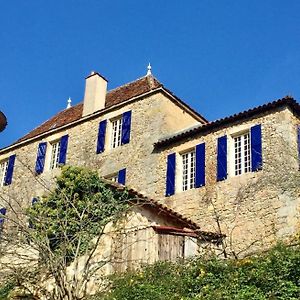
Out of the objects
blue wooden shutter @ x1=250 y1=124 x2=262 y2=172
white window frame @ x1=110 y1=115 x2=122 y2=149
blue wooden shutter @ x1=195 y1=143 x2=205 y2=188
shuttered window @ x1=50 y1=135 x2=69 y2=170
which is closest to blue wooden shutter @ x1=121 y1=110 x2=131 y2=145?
white window frame @ x1=110 y1=115 x2=122 y2=149

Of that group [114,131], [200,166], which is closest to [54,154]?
[114,131]

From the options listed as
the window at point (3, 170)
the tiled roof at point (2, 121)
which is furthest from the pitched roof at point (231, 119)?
the tiled roof at point (2, 121)

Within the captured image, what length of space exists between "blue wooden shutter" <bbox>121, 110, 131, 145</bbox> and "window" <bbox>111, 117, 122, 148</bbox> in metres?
0.29

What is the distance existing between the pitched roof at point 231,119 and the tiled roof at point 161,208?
3.74 metres

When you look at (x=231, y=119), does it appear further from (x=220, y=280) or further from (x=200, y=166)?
(x=220, y=280)

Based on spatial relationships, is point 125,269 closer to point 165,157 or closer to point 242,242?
point 242,242

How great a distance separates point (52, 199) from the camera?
1650 cm

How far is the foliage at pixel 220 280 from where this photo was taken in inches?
436

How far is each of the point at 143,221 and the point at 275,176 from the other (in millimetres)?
4297

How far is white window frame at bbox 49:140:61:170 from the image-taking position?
25.2 metres

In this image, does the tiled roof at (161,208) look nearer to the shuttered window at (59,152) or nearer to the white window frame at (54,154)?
the shuttered window at (59,152)

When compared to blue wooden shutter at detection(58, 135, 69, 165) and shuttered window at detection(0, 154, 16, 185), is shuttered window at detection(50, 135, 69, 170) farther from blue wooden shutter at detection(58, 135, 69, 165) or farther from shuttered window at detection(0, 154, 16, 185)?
shuttered window at detection(0, 154, 16, 185)

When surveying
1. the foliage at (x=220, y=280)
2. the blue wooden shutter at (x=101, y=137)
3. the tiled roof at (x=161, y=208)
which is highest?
the blue wooden shutter at (x=101, y=137)

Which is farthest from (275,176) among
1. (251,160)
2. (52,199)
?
(52,199)
